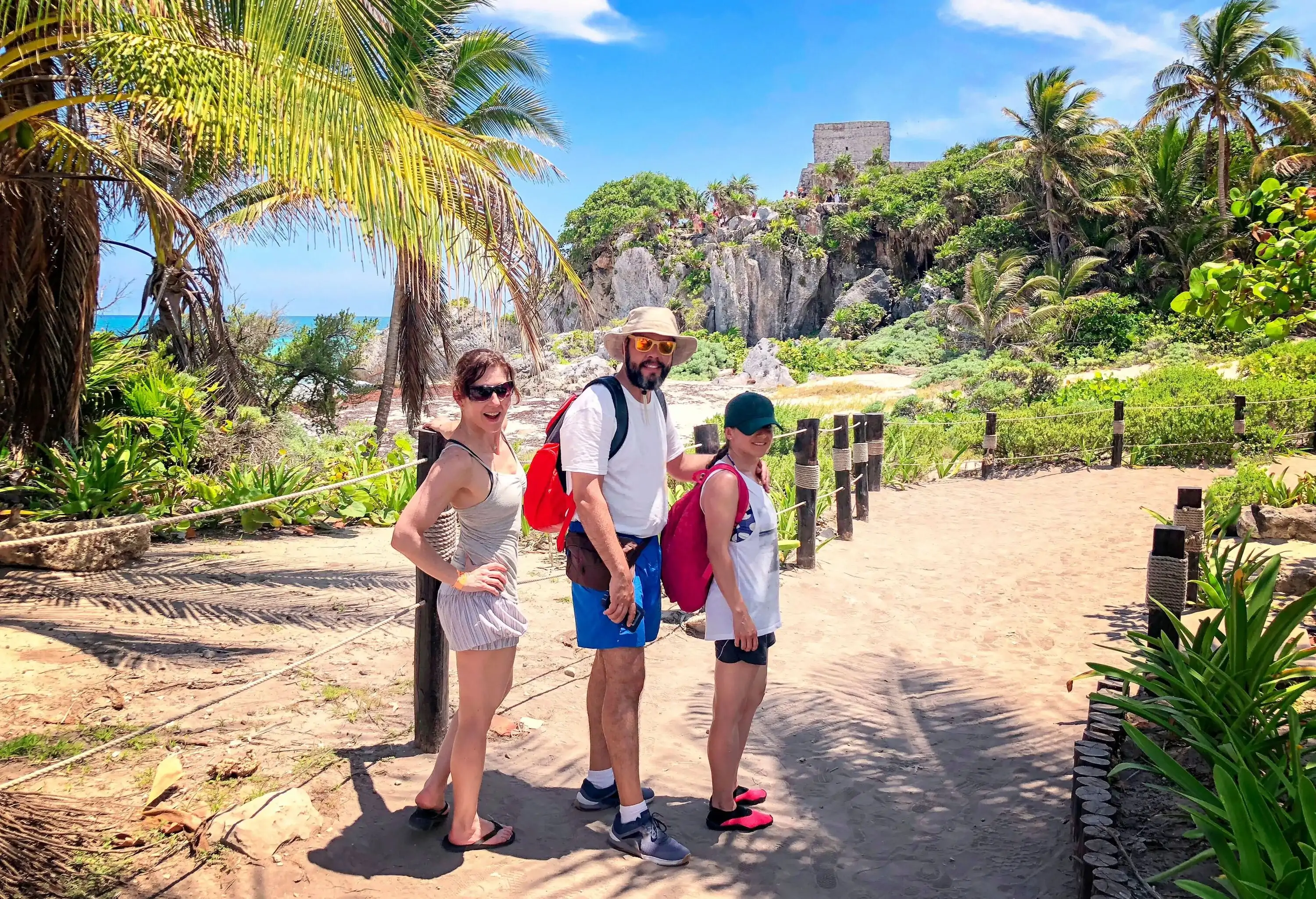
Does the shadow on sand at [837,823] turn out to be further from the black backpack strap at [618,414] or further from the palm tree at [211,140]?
the palm tree at [211,140]

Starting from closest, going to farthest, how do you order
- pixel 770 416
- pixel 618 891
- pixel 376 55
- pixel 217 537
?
pixel 618 891, pixel 770 416, pixel 376 55, pixel 217 537

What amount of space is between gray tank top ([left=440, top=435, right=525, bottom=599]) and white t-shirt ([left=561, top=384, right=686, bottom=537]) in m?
0.19

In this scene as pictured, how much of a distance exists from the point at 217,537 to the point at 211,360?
4028mm

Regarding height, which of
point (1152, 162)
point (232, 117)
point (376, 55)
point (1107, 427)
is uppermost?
point (1152, 162)

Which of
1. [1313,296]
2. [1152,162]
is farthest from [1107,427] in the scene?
[1152,162]

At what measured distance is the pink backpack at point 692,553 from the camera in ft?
10.2

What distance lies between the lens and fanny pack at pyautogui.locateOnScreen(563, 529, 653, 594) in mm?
2936

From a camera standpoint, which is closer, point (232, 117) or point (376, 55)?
point (232, 117)

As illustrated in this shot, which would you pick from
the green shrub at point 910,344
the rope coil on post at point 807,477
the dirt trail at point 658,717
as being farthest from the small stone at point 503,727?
the green shrub at point 910,344

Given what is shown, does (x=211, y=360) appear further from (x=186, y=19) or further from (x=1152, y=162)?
(x=1152, y=162)

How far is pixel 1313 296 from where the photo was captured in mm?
3654

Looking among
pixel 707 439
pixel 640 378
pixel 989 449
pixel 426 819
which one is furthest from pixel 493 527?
pixel 989 449

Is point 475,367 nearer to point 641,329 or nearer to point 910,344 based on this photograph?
point 641,329

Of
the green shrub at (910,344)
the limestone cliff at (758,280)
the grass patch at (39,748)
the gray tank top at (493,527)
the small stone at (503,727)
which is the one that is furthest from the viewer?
the limestone cliff at (758,280)
